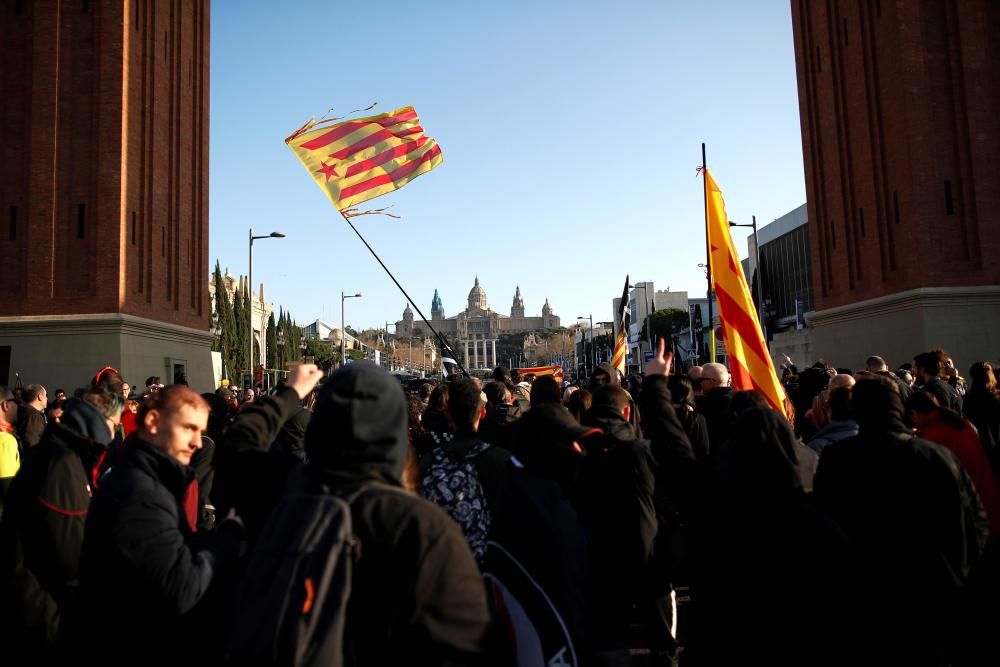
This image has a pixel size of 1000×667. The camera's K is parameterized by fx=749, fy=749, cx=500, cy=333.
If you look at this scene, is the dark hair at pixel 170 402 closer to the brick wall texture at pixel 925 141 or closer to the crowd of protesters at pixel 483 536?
the crowd of protesters at pixel 483 536

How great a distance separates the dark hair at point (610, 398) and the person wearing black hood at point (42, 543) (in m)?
3.01

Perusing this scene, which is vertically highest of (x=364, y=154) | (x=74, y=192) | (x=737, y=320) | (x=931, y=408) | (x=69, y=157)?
(x=69, y=157)

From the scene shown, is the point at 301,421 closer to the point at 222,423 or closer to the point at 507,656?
the point at 222,423

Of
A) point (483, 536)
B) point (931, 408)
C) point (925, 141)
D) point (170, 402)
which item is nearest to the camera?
point (170, 402)

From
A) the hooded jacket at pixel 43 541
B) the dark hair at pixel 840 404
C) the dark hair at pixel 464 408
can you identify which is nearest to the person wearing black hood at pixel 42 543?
the hooded jacket at pixel 43 541

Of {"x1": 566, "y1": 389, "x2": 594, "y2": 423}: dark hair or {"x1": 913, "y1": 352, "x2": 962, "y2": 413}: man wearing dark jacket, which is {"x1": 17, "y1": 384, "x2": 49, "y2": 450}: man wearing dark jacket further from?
{"x1": 913, "y1": 352, "x2": 962, "y2": 413}: man wearing dark jacket

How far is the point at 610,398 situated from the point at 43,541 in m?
3.28

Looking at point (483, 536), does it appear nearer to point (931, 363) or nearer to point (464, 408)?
point (464, 408)

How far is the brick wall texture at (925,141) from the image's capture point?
1977 centimetres

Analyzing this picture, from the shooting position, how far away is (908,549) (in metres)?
3.68

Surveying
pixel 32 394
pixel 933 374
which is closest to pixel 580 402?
pixel 933 374

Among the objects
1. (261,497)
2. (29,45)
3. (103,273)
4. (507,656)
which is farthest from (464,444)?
(29,45)

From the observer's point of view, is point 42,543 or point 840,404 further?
point 840,404

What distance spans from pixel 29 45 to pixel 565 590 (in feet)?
79.5
